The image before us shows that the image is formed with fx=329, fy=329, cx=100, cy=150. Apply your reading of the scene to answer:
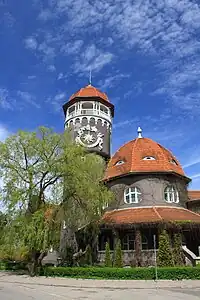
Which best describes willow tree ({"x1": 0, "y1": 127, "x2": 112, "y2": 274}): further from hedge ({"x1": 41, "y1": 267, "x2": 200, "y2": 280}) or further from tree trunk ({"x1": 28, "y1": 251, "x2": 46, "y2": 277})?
hedge ({"x1": 41, "y1": 267, "x2": 200, "y2": 280})

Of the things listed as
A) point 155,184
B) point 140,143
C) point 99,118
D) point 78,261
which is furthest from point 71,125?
point 78,261

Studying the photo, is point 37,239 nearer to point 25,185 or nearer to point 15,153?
point 25,185

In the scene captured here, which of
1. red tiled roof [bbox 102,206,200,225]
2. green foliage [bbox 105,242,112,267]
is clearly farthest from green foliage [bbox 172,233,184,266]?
green foliage [bbox 105,242,112,267]

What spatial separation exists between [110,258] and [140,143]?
1321 centimetres

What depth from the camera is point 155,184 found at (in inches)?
1208

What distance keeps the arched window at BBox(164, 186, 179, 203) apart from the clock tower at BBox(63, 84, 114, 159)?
10283 mm

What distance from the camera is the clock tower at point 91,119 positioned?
38625mm

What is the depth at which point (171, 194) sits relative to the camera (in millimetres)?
30938

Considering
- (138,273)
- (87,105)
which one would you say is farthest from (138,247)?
(87,105)

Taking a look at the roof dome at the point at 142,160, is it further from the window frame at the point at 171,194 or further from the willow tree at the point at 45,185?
the willow tree at the point at 45,185

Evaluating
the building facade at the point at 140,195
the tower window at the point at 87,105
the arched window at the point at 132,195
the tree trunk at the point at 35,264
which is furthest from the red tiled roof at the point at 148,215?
the tower window at the point at 87,105

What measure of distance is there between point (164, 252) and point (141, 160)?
34.5ft

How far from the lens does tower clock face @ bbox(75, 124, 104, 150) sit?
126ft

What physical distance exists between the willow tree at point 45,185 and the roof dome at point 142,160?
236 inches
